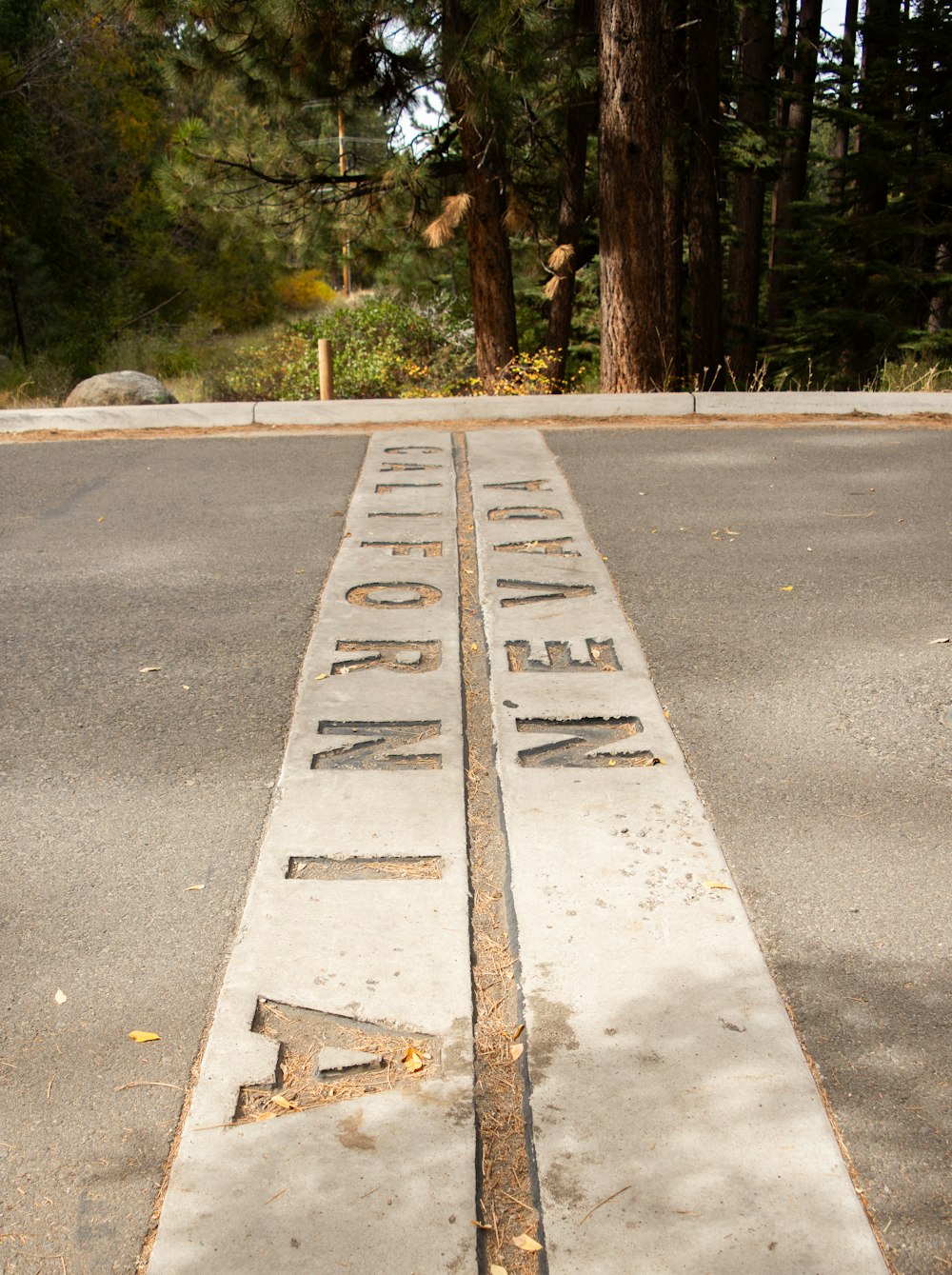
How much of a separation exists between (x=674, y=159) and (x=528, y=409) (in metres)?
8.57

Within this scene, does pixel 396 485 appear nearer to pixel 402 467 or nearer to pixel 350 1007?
pixel 402 467

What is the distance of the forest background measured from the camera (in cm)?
1197

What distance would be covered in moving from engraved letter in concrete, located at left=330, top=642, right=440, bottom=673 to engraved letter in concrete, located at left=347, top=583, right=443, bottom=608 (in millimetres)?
501

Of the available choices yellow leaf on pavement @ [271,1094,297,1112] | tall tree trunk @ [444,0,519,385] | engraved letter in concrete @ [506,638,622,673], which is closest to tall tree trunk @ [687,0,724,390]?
tall tree trunk @ [444,0,519,385]

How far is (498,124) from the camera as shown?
12.7 meters

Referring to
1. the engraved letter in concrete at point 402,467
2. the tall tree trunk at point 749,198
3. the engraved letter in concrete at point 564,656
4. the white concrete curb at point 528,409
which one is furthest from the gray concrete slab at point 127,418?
the tall tree trunk at point 749,198

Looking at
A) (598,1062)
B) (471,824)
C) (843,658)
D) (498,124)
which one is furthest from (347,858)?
(498,124)

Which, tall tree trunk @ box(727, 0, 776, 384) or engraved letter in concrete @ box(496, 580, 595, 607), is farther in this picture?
tall tree trunk @ box(727, 0, 776, 384)

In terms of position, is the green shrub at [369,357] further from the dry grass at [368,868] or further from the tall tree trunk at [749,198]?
the dry grass at [368,868]

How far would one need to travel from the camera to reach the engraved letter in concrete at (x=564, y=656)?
4.73m

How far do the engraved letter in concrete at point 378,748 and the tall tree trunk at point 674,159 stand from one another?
36.5 feet

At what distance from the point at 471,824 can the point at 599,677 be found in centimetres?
122

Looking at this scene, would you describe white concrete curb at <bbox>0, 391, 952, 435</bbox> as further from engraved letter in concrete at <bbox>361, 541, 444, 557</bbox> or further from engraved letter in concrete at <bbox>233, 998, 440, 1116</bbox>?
engraved letter in concrete at <bbox>233, 998, 440, 1116</bbox>

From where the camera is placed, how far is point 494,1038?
8.85 feet
